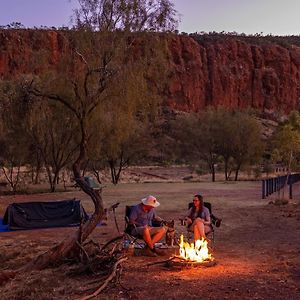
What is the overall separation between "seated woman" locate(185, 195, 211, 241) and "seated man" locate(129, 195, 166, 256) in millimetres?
559

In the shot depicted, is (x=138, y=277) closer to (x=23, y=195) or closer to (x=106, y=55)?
(x=106, y=55)

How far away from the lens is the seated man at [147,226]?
31.1 ft

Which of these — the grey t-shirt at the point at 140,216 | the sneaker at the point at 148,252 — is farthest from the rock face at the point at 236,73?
the sneaker at the point at 148,252

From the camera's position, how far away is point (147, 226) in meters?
9.65

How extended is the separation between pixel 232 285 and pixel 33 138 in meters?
22.9

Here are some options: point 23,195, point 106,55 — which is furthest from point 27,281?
point 23,195

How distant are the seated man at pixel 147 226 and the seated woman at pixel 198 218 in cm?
56

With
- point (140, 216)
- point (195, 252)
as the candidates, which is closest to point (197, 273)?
point (195, 252)

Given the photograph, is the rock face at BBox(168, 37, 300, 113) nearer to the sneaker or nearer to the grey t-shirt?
the grey t-shirt

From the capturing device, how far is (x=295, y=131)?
2294 centimetres

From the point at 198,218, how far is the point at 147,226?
93 cm

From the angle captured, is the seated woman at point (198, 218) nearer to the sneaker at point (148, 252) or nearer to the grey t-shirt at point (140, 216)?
the grey t-shirt at point (140, 216)

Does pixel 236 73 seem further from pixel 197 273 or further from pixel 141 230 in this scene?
pixel 197 273

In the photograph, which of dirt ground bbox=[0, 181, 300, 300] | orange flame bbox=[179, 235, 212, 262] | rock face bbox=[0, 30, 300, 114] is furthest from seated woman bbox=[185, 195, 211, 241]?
rock face bbox=[0, 30, 300, 114]
